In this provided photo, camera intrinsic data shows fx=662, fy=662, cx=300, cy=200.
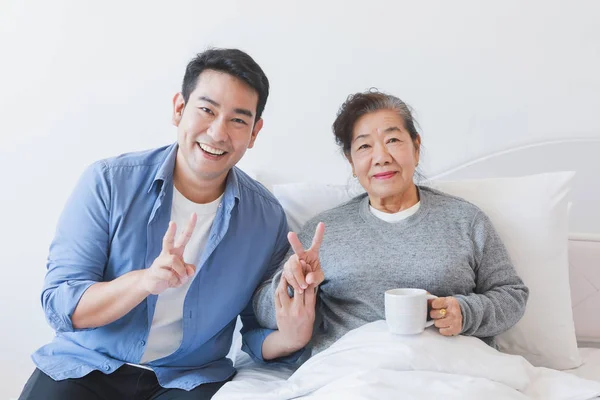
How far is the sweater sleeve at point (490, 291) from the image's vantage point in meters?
1.44

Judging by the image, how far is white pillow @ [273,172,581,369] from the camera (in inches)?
→ 64.4

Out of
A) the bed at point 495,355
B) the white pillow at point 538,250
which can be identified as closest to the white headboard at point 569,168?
the bed at point 495,355

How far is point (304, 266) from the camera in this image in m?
1.42

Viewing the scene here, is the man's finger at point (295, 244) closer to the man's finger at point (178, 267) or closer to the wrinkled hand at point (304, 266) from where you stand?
the wrinkled hand at point (304, 266)

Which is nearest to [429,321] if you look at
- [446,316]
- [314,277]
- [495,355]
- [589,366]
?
[446,316]

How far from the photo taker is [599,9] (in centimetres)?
200

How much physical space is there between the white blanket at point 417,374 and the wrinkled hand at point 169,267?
276 mm

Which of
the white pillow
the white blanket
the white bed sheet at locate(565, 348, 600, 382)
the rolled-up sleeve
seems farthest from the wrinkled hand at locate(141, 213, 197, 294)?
the white bed sheet at locate(565, 348, 600, 382)

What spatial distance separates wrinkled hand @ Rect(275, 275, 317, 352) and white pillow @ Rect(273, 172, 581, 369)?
516 mm

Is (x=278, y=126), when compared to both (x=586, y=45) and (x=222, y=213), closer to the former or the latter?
(x=222, y=213)

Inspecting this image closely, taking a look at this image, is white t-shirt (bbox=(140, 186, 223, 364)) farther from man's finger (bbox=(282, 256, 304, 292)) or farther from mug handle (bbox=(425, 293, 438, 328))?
mug handle (bbox=(425, 293, 438, 328))

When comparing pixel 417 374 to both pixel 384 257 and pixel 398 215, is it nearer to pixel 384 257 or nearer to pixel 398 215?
pixel 384 257

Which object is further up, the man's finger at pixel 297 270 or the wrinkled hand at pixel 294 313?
the man's finger at pixel 297 270

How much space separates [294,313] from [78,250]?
19.4 inches
